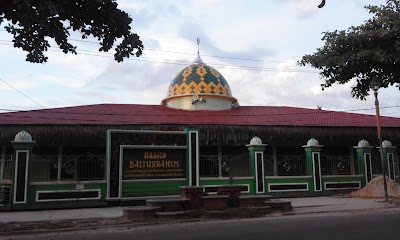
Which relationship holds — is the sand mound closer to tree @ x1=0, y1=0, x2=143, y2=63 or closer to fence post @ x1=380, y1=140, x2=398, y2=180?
fence post @ x1=380, y1=140, x2=398, y2=180

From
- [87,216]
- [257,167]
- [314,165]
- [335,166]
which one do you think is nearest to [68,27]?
[87,216]

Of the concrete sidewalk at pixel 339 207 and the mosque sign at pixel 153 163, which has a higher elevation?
the mosque sign at pixel 153 163

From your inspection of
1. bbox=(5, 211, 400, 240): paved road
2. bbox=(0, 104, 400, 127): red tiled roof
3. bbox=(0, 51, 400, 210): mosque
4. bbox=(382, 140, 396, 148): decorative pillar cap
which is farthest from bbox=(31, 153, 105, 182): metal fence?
bbox=(382, 140, 396, 148): decorative pillar cap

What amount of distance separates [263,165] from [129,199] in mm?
6214

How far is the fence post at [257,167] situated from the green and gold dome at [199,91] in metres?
7.35

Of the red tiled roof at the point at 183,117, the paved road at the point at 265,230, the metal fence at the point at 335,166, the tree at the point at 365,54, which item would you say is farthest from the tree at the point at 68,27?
the metal fence at the point at 335,166

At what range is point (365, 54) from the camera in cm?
971

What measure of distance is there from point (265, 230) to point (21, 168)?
9.31 meters

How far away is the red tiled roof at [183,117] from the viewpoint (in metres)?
19.6

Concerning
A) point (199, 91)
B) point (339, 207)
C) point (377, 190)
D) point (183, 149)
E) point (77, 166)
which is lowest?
point (339, 207)

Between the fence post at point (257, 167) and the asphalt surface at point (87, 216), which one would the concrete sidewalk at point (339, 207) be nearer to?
the asphalt surface at point (87, 216)

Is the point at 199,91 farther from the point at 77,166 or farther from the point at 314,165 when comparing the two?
the point at 77,166

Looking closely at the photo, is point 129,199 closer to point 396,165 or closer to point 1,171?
point 1,171

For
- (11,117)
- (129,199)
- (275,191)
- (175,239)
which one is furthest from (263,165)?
(11,117)
